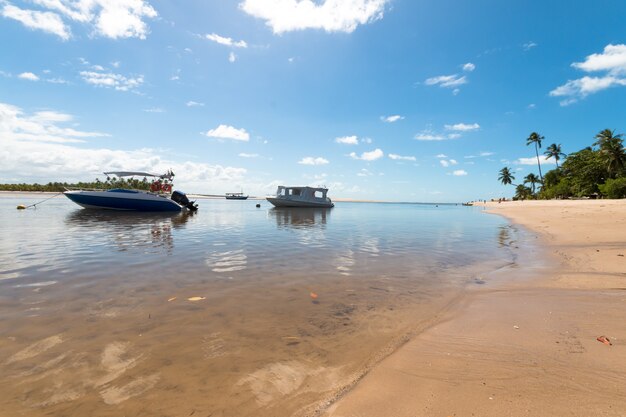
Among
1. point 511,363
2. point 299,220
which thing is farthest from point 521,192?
point 511,363

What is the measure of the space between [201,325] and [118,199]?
3114cm

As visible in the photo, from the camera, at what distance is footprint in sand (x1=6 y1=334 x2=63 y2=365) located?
328 centimetres

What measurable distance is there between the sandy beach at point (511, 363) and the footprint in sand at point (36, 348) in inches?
141

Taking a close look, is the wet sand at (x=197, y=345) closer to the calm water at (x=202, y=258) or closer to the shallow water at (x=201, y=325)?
the shallow water at (x=201, y=325)

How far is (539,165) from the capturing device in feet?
281

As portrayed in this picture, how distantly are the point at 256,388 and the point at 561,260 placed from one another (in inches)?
401

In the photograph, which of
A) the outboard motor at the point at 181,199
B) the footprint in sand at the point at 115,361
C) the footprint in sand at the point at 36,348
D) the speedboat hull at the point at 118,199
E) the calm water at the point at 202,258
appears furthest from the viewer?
the outboard motor at the point at 181,199

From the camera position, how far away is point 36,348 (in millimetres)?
3498

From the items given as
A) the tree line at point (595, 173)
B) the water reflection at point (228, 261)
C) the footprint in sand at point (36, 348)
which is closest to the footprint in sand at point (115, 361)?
the footprint in sand at point (36, 348)

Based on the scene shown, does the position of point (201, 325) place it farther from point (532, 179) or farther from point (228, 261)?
point (532, 179)

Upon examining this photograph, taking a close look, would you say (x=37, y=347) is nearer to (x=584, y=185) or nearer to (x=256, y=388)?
(x=256, y=388)

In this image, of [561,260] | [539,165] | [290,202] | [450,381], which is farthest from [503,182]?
[450,381]

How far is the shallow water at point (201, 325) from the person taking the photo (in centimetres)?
271

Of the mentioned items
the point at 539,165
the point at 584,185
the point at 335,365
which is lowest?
the point at 335,365
